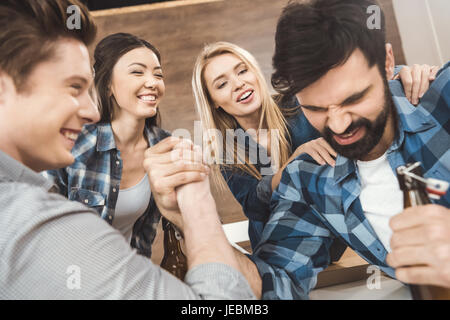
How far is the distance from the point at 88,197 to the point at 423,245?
79 cm

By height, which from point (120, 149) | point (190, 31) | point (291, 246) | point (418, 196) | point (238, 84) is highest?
point (190, 31)

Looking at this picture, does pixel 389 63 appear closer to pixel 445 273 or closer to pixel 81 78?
pixel 445 273

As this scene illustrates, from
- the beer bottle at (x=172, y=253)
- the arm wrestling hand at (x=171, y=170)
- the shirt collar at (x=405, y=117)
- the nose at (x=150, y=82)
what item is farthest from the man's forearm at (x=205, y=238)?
the shirt collar at (x=405, y=117)

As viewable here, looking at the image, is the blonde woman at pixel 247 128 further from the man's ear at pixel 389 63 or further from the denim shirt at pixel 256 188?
the man's ear at pixel 389 63

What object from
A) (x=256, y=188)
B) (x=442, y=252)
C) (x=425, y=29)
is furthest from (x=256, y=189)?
(x=425, y=29)

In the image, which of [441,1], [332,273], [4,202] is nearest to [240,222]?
[332,273]

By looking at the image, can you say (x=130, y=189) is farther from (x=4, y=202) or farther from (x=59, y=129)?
(x=4, y=202)

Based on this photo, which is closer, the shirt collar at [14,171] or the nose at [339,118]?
the shirt collar at [14,171]

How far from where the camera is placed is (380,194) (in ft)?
3.11

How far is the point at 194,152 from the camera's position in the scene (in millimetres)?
855

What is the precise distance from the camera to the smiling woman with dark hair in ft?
3.10

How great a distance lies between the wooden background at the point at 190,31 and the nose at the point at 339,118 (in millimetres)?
246

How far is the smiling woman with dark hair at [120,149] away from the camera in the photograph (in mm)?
946
